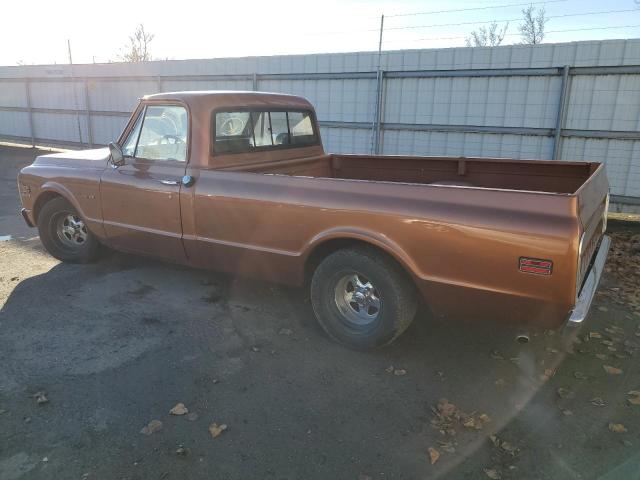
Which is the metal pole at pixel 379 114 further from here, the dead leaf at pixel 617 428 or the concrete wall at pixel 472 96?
the dead leaf at pixel 617 428

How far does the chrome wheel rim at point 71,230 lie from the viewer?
5.60 m

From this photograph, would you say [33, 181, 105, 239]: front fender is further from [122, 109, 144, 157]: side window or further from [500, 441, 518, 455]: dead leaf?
[500, 441, 518, 455]: dead leaf

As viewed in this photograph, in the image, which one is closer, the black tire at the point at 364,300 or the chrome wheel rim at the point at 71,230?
the black tire at the point at 364,300

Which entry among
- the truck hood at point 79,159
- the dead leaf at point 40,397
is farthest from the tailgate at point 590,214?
the truck hood at point 79,159

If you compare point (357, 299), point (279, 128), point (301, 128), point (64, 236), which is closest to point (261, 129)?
point (279, 128)

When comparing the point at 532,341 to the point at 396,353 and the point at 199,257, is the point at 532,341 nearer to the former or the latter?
the point at 396,353

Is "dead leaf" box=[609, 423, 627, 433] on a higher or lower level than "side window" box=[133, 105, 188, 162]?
lower

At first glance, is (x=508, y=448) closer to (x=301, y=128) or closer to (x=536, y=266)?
(x=536, y=266)

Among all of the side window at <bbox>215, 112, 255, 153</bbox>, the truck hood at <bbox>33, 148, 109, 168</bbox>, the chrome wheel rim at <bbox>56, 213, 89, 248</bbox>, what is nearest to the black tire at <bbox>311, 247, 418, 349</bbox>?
the side window at <bbox>215, 112, 255, 153</bbox>

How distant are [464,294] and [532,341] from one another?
116cm

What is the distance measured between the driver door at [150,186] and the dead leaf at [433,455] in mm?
2796

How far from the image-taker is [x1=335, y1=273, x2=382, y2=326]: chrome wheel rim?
12.3ft

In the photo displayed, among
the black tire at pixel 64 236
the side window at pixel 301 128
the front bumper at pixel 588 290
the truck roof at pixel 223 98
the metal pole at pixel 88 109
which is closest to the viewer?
the front bumper at pixel 588 290

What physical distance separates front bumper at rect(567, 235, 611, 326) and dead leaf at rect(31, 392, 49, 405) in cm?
326
